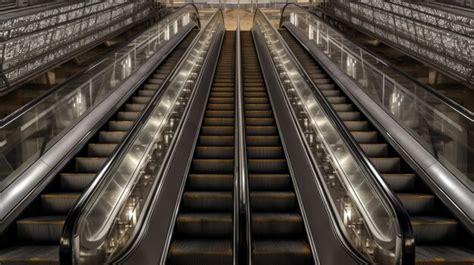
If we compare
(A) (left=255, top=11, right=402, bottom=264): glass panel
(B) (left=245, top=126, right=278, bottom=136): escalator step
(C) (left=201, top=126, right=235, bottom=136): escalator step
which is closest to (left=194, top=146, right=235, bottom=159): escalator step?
(C) (left=201, top=126, right=235, bottom=136): escalator step

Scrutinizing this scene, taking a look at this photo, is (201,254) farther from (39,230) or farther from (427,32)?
(427,32)

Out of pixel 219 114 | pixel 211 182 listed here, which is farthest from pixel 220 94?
pixel 211 182

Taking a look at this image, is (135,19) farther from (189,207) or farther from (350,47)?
(189,207)

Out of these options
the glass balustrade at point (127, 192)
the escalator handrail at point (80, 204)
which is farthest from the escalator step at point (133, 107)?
the escalator handrail at point (80, 204)

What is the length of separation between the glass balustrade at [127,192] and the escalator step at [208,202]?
451mm

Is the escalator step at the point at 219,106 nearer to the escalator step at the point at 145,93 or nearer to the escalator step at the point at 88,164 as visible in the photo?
the escalator step at the point at 145,93

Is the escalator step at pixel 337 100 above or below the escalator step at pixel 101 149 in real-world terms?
above

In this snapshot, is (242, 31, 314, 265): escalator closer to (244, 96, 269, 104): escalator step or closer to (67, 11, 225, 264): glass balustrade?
(244, 96, 269, 104): escalator step

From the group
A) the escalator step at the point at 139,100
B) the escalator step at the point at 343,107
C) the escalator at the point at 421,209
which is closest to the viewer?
the escalator at the point at 421,209

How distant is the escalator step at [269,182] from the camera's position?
5289mm

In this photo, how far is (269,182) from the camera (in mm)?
5312

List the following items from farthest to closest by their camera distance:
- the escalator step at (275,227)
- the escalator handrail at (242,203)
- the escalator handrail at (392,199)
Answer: the escalator step at (275,227), the escalator handrail at (242,203), the escalator handrail at (392,199)

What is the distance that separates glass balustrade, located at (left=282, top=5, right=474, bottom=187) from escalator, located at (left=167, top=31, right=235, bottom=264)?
2.26 m

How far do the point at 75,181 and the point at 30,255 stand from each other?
1190 millimetres
